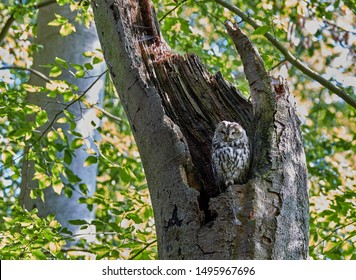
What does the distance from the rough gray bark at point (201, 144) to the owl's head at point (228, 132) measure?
64mm

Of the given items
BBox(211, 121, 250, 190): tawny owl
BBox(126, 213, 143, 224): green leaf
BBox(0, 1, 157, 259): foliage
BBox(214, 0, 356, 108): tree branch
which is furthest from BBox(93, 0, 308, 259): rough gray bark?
BBox(214, 0, 356, 108): tree branch

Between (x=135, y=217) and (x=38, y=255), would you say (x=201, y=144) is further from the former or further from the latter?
(x=38, y=255)

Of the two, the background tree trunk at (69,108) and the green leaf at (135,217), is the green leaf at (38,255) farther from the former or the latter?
the background tree trunk at (69,108)

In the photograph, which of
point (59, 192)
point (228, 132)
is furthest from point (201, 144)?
point (59, 192)

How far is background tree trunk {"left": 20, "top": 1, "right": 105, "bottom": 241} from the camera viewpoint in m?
5.32

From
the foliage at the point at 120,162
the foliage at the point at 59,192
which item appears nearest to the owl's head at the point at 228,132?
the foliage at the point at 120,162

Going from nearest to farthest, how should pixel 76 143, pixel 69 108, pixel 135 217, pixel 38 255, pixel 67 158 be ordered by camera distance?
1. pixel 38 255
2. pixel 135 217
3. pixel 76 143
4. pixel 67 158
5. pixel 69 108

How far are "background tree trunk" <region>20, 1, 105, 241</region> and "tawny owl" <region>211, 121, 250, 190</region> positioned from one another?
2.17m

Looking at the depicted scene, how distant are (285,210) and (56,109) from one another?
3.58 meters

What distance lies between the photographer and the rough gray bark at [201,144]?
2281 mm

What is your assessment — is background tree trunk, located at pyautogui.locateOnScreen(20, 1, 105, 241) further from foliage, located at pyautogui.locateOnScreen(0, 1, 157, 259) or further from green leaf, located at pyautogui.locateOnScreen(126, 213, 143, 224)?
green leaf, located at pyautogui.locateOnScreen(126, 213, 143, 224)

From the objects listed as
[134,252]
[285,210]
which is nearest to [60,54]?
[134,252]

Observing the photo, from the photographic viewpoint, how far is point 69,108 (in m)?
5.55

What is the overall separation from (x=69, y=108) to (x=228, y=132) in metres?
2.79
